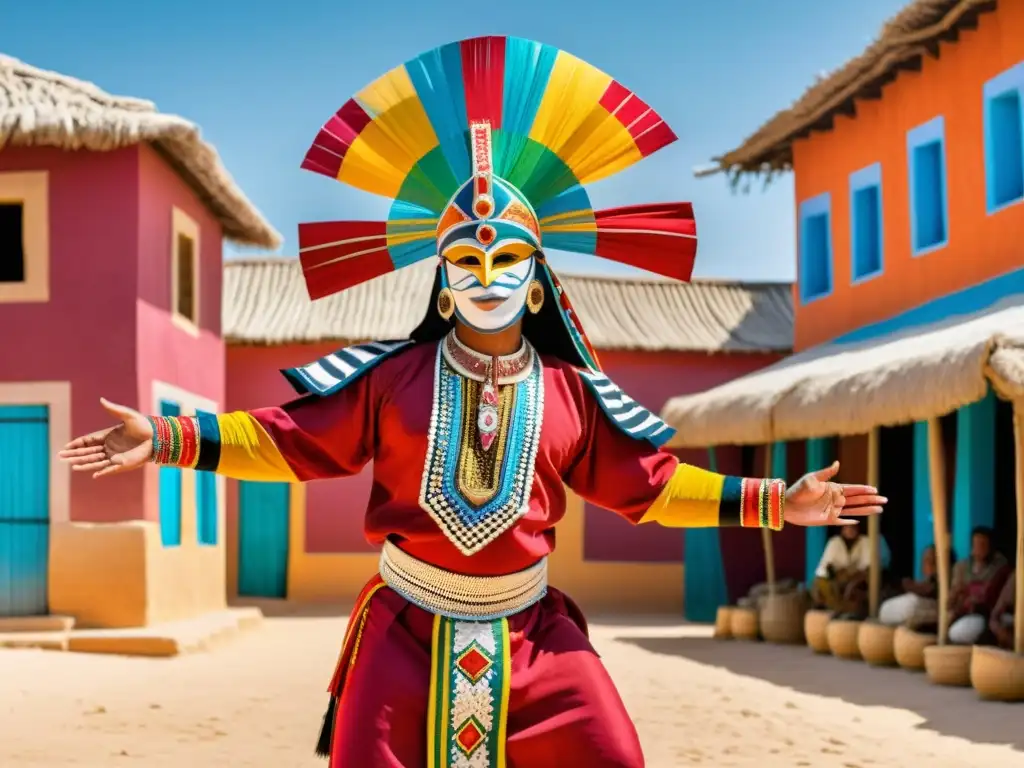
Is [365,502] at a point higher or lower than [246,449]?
lower

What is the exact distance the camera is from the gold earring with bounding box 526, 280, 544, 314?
450 cm

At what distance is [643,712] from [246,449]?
5800 mm

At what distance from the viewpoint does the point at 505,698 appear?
4.01 meters

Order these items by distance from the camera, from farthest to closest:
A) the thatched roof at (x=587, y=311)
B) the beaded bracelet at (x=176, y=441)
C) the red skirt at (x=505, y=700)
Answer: the thatched roof at (x=587, y=311) < the beaded bracelet at (x=176, y=441) < the red skirt at (x=505, y=700)

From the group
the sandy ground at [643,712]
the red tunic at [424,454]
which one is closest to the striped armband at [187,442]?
the red tunic at [424,454]

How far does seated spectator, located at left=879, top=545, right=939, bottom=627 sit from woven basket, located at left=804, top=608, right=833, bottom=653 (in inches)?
40.2

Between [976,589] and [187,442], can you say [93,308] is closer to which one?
[976,589]

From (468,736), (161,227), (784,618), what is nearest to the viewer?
(468,736)

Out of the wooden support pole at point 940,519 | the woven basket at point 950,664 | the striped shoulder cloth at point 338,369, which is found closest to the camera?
the striped shoulder cloth at point 338,369

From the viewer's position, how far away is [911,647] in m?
11.0

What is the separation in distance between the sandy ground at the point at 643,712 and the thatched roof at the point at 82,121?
433 centimetres

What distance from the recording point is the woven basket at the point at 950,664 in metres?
10.1

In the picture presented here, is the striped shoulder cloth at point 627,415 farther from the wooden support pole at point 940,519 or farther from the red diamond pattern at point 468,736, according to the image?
the wooden support pole at point 940,519

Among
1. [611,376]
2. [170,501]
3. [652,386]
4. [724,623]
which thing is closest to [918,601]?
[724,623]
